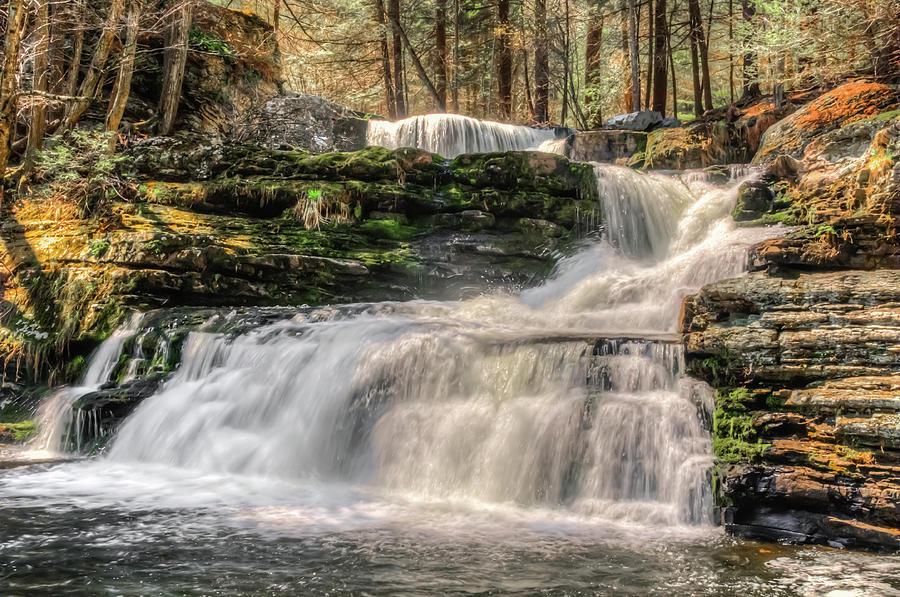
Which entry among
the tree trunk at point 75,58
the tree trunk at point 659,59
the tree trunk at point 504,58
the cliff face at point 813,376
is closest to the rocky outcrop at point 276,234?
the tree trunk at point 75,58

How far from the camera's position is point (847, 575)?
3625 mm

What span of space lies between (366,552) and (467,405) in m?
2.38

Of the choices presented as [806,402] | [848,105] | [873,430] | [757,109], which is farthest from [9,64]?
[757,109]

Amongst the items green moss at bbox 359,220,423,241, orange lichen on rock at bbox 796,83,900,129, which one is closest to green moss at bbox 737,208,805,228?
orange lichen on rock at bbox 796,83,900,129

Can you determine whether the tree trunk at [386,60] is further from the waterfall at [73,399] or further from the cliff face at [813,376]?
the cliff face at [813,376]

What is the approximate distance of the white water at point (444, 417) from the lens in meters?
5.20

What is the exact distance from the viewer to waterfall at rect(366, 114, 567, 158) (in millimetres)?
15203

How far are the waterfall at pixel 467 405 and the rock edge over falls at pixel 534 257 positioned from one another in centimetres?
46

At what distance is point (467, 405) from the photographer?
6238 mm

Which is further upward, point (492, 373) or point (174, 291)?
point (174, 291)

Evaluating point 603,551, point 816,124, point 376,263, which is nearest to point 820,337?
point 603,551

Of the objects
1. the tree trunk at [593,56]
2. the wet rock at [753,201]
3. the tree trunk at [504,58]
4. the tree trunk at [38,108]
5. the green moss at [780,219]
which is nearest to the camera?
the green moss at [780,219]

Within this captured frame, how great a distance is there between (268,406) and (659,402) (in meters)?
4.14

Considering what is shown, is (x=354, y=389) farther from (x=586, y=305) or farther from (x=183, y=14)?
(x=183, y=14)
